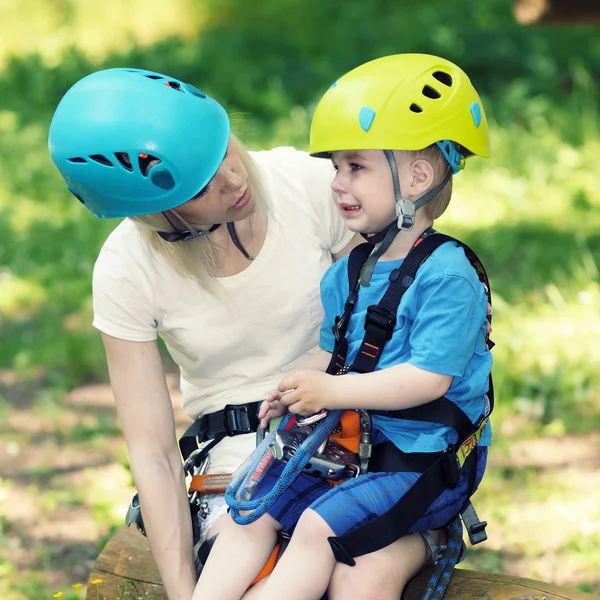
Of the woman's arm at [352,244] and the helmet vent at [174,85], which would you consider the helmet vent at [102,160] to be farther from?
the woman's arm at [352,244]

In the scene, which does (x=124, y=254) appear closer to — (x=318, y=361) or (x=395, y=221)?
(x=318, y=361)

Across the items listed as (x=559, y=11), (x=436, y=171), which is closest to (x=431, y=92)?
(x=436, y=171)

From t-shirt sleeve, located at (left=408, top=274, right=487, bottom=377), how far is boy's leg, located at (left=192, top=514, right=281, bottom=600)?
657mm

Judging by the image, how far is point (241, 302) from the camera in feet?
10.6

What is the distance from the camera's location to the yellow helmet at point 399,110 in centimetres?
281

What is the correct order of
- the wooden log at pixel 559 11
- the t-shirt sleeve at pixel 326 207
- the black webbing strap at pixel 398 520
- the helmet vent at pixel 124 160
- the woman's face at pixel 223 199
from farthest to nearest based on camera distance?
the wooden log at pixel 559 11, the t-shirt sleeve at pixel 326 207, the woman's face at pixel 223 199, the helmet vent at pixel 124 160, the black webbing strap at pixel 398 520

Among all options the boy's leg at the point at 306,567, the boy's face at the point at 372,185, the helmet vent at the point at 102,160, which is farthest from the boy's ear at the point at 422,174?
the boy's leg at the point at 306,567

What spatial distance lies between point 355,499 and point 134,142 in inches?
44.5

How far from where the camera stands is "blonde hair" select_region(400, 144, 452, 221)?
9.49ft

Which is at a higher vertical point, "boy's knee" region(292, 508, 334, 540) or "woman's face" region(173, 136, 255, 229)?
"woman's face" region(173, 136, 255, 229)

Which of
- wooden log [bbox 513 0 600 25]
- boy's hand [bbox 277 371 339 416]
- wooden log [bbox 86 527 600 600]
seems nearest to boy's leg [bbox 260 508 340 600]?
boy's hand [bbox 277 371 339 416]

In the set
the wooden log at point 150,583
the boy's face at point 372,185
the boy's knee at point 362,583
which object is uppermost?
the boy's face at point 372,185

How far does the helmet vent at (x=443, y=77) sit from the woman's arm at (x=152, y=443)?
117 centimetres

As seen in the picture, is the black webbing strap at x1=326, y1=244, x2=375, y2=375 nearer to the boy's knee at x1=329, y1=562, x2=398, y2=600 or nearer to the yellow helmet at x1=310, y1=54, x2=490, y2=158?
the yellow helmet at x1=310, y1=54, x2=490, y2=158
